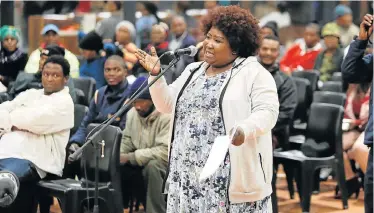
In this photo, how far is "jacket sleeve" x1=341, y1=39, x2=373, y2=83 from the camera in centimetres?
511

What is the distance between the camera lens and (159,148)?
6289 mm

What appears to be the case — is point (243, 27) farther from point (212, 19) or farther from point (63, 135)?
point (63, 135)

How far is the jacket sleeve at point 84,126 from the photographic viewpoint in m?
6.50

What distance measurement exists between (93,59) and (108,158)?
3539mm

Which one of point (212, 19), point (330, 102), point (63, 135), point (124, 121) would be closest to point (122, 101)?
point (124, 121)

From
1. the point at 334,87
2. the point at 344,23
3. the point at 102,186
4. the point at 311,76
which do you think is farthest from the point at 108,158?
the point at 344,23

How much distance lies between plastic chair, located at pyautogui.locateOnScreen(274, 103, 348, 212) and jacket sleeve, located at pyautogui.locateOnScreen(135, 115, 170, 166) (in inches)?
56.7

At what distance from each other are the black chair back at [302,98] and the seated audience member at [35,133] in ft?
9.79

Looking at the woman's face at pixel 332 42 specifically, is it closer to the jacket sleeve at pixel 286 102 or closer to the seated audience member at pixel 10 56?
the jacket sleeve at pixel 286 102

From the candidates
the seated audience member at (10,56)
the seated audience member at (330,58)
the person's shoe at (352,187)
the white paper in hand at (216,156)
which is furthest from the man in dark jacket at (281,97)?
the white paper in hand at (216,156)

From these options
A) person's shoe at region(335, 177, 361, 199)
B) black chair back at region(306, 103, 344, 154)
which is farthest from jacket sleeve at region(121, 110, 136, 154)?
person's shoe at region(335, 177, 361, 199)

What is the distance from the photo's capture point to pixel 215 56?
13.6 feet

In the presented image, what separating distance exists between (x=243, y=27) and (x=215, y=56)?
0.20 metres

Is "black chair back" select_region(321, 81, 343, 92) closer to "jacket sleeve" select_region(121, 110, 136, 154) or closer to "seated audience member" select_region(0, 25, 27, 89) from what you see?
"jacket sleeve" select_region(121, 110, 136, 154)
